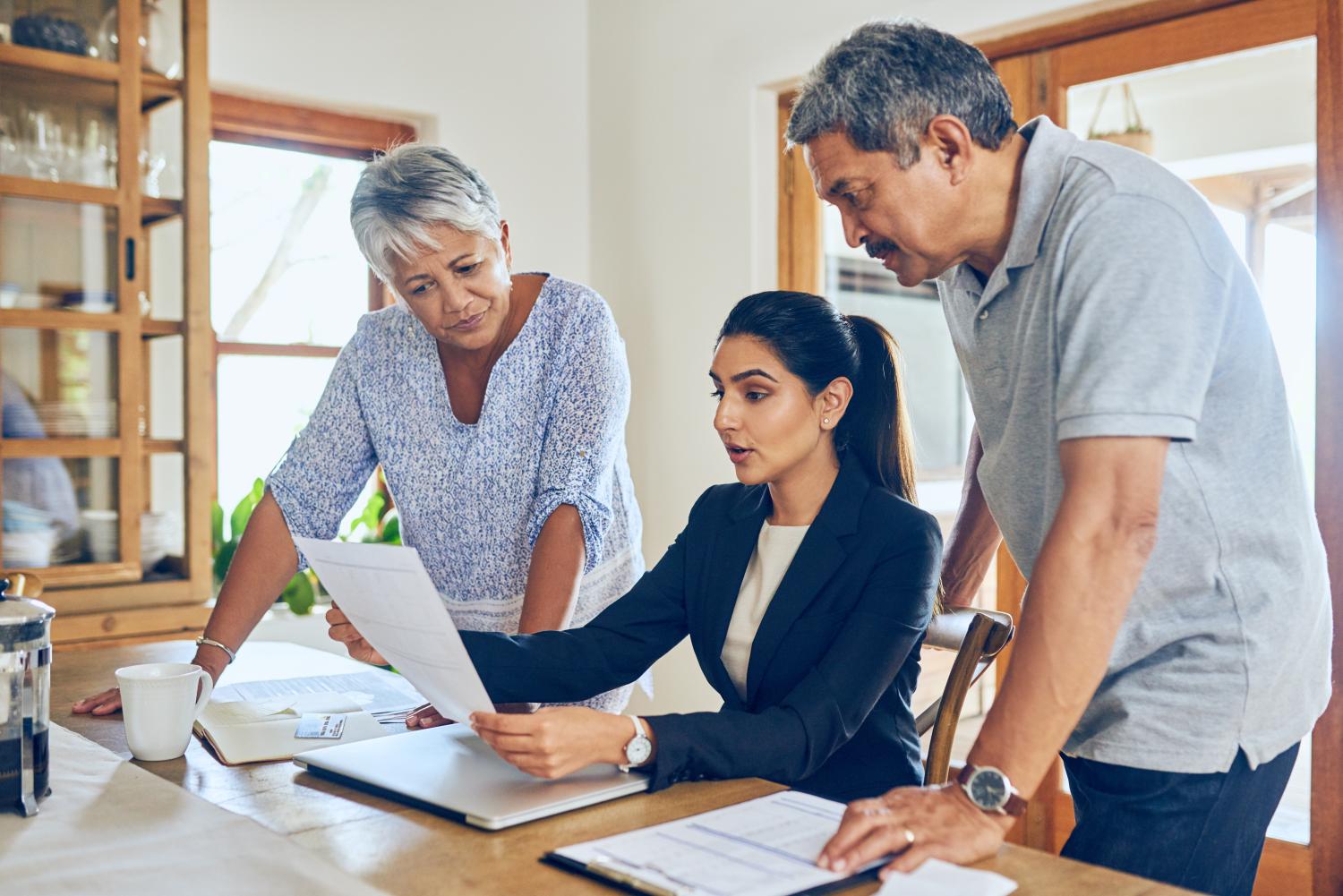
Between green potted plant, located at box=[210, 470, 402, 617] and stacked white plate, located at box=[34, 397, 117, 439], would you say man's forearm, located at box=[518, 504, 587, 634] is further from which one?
stacked white plate, located at box=[34, 397, 117, 439]

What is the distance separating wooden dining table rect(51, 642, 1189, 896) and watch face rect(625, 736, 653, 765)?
40mm

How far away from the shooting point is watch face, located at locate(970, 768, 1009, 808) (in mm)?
1015

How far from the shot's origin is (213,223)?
11.4ft

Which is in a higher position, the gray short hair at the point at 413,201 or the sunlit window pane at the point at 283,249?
the sunlit window pane at the point at 283,249

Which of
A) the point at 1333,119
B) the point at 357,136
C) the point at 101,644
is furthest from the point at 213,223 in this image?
the point at 1333,119

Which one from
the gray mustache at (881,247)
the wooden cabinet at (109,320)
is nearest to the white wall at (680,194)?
the wooden cabinet at (109,320)

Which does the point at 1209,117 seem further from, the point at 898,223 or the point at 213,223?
the point at 213,223

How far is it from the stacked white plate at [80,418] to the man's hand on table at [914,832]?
2.45 meters

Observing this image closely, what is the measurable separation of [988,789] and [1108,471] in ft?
0.96

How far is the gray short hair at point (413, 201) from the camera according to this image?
1.71 meters

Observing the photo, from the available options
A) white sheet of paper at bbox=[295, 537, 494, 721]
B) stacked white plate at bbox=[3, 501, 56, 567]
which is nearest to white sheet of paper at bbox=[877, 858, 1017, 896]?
white sheet of paper at bbox=[295, 537, 494, 721]

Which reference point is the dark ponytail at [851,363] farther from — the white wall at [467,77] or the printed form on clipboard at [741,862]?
the white wall at [467,77]

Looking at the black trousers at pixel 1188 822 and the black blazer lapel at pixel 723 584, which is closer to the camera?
the black trousers at pixel 1188 822

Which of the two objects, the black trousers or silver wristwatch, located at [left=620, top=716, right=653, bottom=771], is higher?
silver wristwatch, located at [left=620, top=716, right=653, bottom=771]
